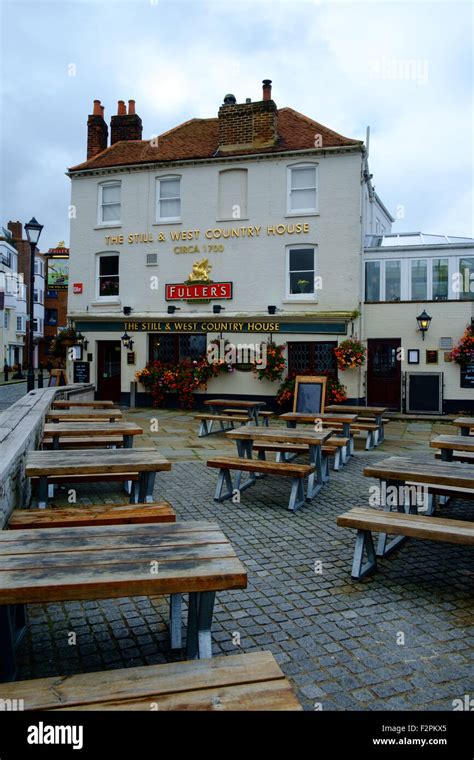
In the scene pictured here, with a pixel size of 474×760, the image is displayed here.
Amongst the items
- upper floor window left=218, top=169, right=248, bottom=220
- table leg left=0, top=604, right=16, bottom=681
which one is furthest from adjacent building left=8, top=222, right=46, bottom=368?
table leg left=0, top=604, right=16, bottom=681

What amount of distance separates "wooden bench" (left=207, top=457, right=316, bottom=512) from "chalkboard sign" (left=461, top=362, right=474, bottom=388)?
1204 centimetres

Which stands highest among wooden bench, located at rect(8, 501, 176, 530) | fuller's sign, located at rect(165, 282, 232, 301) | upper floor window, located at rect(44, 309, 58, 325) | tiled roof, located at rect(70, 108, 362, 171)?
tiled roof, located at rect(70, 108, 362, 171)

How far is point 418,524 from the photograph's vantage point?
4.00 meters

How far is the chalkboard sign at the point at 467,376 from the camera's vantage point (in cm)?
1678

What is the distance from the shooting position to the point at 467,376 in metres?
16.9

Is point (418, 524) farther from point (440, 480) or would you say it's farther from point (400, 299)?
point (400, 299)

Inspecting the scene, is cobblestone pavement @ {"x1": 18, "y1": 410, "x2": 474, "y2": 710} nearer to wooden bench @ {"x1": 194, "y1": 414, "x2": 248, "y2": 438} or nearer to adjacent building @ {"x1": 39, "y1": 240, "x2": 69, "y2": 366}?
wooden bench @ {"x1": 194, "y1": 414, "x2": 248, "y2": 438}

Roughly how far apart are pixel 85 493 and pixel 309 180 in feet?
45.4

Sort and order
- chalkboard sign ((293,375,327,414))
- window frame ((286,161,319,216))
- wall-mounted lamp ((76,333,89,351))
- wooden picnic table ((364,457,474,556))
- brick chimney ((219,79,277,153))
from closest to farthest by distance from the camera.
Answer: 1. wooden picnic table ((364,457,474,556))
2. chalkboard sign ((293,375,327,414))
3. window frame ((286,161,319,216))
4. brick chimney ((219,79,277,153))
5. wall-mounted lamp ((76,333,89,351))

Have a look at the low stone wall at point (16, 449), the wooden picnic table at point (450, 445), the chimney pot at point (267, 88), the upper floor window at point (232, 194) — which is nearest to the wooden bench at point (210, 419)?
the low stone wall at point (16, 449)

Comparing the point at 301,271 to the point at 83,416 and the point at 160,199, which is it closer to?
the point at 160,199

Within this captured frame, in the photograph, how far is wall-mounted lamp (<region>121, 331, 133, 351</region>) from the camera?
1878 centimetres

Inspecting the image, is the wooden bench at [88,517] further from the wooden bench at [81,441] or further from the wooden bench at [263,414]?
the wooden bench at [263,414]
